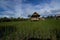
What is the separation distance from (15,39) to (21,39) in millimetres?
187

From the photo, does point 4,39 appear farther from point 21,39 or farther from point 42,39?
point 42,39

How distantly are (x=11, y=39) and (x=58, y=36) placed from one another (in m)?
1.46

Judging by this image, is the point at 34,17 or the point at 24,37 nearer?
the point at 24,37

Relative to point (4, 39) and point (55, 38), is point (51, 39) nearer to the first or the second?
point (55, 38)

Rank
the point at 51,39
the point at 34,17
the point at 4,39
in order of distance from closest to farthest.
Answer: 1. the point at 51,39
2. the point at 4,39
3. the point at 34,17

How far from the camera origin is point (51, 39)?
4.61m

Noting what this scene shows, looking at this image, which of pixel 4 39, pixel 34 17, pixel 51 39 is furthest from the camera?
pixel 34 17

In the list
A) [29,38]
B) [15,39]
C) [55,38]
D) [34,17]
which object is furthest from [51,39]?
[34,17]

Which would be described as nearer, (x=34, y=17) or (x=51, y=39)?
(x=51, y=39)

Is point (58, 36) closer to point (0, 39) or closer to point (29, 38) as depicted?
point (29, 38)

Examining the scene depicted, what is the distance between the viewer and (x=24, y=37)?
481 cm

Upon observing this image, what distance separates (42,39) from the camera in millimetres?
4812

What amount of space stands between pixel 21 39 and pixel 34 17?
1533cm

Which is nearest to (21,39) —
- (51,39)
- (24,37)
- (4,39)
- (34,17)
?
(24,37)
